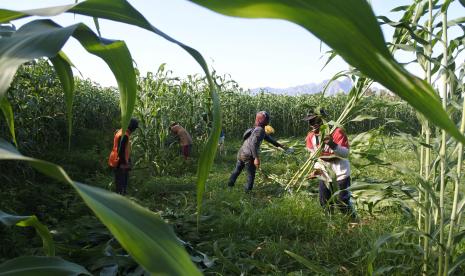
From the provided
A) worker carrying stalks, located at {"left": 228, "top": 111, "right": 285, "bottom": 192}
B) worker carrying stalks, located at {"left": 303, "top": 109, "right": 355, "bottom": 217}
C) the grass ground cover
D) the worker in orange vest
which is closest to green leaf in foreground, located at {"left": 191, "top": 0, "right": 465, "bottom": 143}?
the grass ground cover

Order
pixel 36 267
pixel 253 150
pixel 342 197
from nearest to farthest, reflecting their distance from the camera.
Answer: pixel 36 267, pixel 342 197, pixel 253 150

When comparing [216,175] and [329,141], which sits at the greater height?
[329,141]

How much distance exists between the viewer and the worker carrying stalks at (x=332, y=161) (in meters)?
3.88

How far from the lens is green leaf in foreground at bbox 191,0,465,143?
12.5 inches

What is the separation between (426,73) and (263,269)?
168 centimetres

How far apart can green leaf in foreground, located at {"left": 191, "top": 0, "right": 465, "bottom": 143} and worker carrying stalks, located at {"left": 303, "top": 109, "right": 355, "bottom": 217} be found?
349 centimetres

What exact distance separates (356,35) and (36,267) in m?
0.59

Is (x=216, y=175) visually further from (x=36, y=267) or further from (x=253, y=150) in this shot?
(x=36, y=267)

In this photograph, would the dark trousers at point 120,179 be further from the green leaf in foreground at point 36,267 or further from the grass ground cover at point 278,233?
the green leaf in foreground at point 36,267

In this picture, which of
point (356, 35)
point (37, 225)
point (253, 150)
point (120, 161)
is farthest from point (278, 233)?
point (356, 35)

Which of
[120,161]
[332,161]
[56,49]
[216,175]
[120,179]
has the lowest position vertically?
[216,175]

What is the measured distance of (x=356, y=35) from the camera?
32 centimetres

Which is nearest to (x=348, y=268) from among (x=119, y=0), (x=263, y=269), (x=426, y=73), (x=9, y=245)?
(x=263, y=269)

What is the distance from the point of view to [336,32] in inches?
13.0
